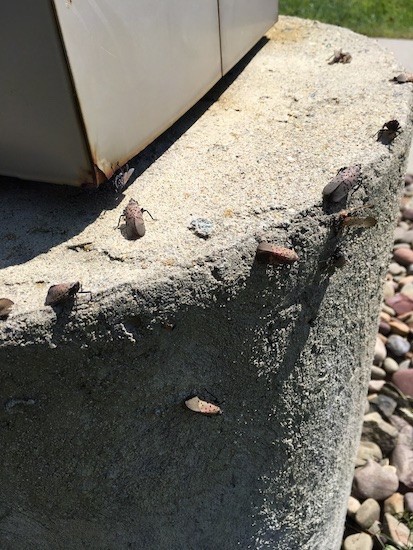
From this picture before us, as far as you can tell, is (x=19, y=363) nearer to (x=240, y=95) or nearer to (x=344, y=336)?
(x=344, y=336)

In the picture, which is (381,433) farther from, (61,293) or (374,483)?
(61,293)

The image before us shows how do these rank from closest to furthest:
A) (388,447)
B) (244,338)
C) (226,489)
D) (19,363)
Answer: (19,363) → (244,338) → (226,489) → (388,447)

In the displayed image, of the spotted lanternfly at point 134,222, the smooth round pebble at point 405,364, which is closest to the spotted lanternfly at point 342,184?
the spotted lanternfly at point 134,222

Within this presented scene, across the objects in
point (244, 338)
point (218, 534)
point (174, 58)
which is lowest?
point (218, 534)

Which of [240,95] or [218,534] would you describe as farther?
[240,95]

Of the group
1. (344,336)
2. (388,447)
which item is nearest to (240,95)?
(344,336)

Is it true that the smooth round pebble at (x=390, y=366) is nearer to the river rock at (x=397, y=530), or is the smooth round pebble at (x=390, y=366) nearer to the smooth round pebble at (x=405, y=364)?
the smooth round pebble at (x=405, y=364)
